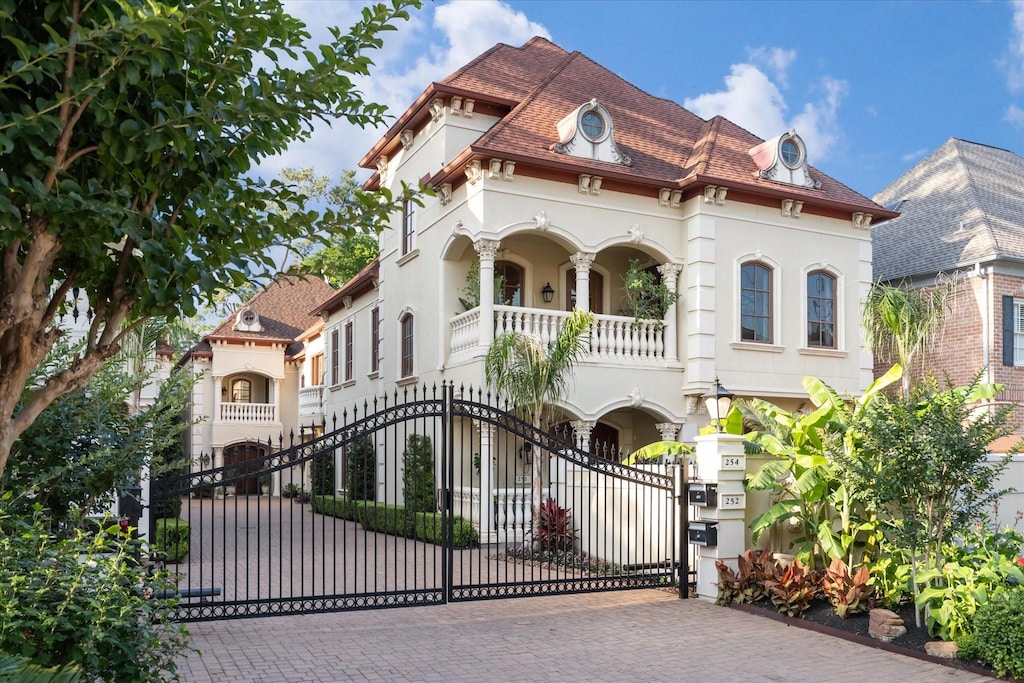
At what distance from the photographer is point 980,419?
8.50 m

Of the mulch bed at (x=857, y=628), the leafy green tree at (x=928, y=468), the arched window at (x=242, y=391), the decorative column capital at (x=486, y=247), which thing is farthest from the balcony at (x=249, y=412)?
the leafy green tree at (x=928, y=468)

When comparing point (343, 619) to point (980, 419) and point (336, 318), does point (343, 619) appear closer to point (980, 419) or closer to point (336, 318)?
point (980, 419)

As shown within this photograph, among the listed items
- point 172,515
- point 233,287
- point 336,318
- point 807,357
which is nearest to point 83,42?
point 233,287

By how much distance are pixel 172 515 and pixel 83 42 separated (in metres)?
16.1

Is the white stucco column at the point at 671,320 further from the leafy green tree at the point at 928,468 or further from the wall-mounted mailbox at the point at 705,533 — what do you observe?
the leafy green tree at the point at 928,468

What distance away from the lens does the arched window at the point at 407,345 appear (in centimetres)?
2167

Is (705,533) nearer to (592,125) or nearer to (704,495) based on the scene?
(704,495)

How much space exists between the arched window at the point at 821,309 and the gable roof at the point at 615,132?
1.65 m

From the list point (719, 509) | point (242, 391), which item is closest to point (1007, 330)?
point (719, 509)

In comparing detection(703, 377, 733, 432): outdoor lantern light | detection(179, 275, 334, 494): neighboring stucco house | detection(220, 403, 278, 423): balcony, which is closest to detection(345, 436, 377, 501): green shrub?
detection(703, 377, 733, 432): outdoor lantern light

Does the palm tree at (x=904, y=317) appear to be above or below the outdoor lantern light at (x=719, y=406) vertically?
above

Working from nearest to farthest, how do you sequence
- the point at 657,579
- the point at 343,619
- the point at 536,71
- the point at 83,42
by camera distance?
the point at 83,42
the point at 343,619
the point at 657,579
the point at 536,71

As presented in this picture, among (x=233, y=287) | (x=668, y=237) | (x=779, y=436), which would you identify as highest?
(x=668, y=237)

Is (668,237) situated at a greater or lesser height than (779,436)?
greater
